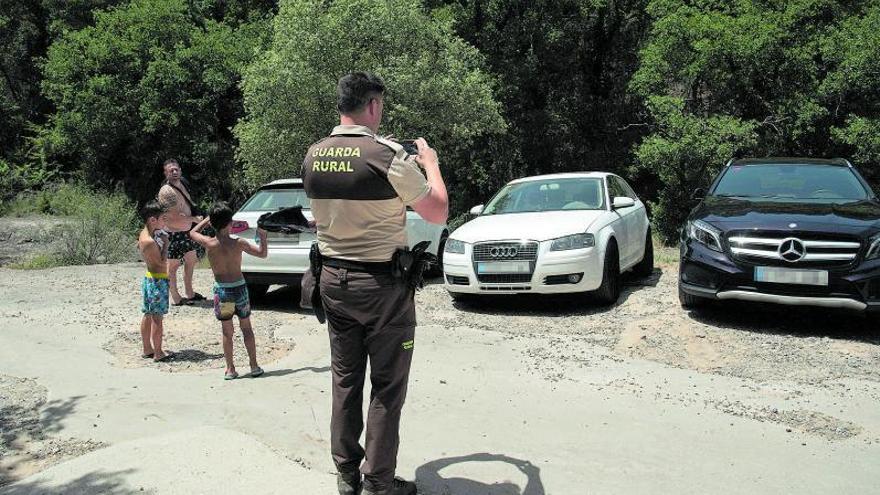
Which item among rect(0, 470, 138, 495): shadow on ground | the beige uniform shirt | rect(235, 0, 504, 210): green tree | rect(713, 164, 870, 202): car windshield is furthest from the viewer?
Result: rect(235, 0, 504, 210): green tree

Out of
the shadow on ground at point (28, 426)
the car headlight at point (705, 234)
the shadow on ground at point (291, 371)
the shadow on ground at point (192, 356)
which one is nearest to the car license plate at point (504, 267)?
the car headlight at point (705, 234)

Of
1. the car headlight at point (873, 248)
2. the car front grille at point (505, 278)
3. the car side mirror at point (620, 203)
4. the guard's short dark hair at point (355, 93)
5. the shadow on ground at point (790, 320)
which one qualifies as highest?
the guard's short dark hair at point (355, 93)

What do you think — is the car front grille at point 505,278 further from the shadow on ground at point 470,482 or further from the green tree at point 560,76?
the green tree at point 560,76

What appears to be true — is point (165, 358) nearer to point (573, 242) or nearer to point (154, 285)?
point (154, 285)

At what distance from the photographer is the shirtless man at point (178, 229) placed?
8.56 m

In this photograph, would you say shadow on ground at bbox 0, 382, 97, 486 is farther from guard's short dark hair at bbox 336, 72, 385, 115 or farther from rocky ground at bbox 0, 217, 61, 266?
rocky ground at bbox 0, 217, 61, 266

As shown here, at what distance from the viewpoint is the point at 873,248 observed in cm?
637

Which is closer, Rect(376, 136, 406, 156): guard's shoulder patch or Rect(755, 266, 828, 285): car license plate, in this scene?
Rect(376, 136, 406, 156): guard's shoulder patch

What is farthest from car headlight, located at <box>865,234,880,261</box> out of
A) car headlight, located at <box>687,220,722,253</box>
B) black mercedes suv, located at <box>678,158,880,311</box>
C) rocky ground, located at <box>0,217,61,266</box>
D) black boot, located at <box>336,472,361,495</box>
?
rocky ground, located at <box>0,217,61,266</box>

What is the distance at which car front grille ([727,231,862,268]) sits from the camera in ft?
21.1

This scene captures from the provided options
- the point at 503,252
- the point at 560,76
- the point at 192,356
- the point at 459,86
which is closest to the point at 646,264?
the point at 503,252

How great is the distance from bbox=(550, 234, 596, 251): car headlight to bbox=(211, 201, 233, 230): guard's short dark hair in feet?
11.7

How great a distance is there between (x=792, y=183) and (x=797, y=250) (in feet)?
6.11

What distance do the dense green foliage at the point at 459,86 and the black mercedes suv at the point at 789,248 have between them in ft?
36.3
